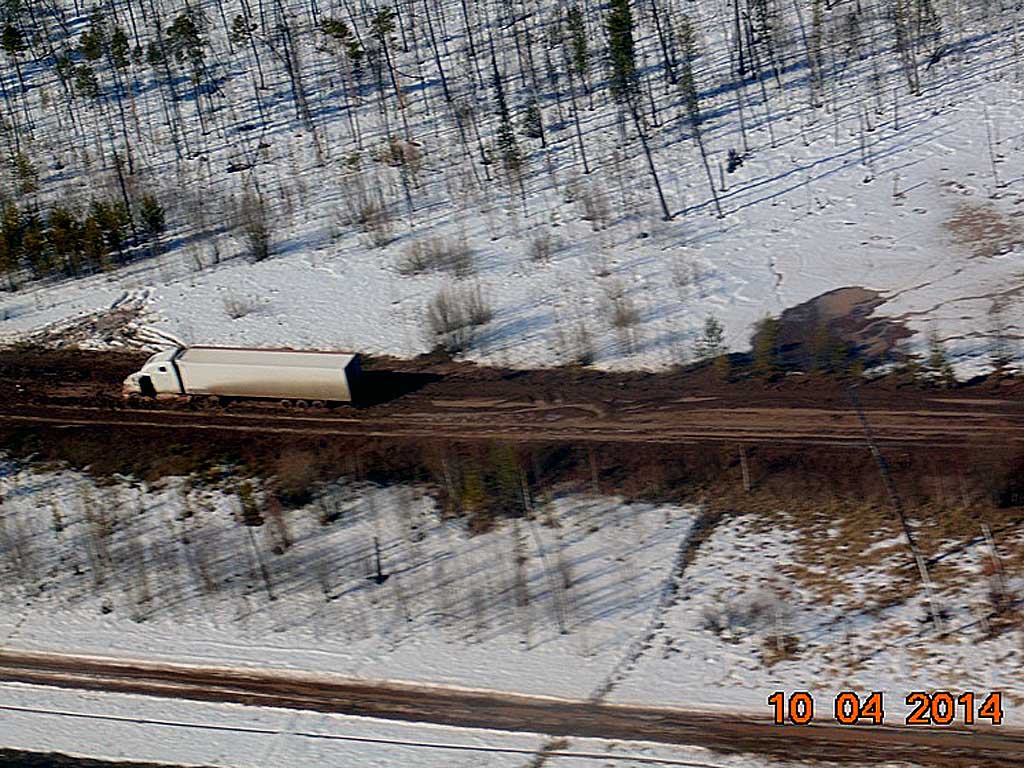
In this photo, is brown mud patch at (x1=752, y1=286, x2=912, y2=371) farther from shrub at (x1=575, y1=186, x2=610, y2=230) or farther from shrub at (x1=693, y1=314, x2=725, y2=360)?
shrub at (x1=575, y1=186, x2=610, y2=230)

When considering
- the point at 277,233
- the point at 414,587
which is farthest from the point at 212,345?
the point at 414,587

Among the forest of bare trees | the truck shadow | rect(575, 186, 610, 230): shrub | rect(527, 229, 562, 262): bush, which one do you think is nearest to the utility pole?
the truck shadow

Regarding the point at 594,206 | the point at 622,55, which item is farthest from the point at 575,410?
the point at 622,55

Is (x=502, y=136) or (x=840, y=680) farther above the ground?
(x=502, y=136)

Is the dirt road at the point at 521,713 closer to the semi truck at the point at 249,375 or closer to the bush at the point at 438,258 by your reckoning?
the semi truck at the point at 249,375

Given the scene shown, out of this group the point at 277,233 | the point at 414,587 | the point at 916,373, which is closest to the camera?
the point at 414,587

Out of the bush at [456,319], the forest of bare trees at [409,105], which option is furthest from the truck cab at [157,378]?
the forest of bare trees at [409,105]

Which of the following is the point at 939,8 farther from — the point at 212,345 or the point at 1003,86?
the point at 212,345
